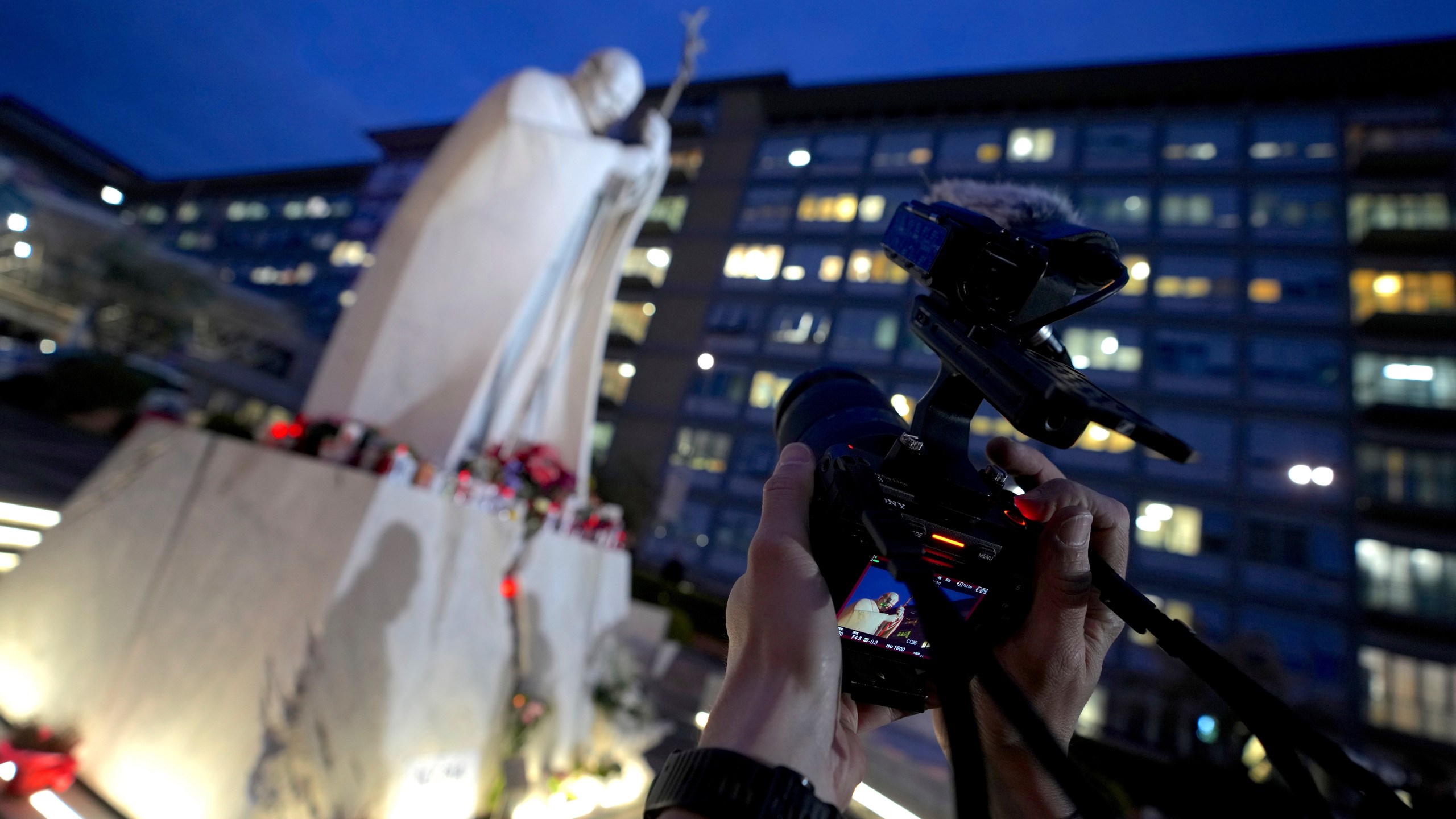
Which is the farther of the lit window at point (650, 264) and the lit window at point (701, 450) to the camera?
the lit window at point (650, 264)

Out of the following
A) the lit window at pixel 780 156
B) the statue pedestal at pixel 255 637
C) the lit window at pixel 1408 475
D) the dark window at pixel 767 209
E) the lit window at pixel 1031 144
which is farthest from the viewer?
the lit window at pixel 780 156

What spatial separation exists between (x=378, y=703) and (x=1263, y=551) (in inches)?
740

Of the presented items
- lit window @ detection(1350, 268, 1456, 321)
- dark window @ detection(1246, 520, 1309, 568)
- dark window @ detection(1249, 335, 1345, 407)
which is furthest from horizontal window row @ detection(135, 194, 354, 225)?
lit window @ detection(1350, 268, 1456, 321)

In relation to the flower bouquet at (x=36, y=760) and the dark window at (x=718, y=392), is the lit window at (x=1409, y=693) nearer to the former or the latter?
the dark window at (x=718, y=392)

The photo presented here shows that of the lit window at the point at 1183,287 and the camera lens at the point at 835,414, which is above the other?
the lit window at the point at 1183,287

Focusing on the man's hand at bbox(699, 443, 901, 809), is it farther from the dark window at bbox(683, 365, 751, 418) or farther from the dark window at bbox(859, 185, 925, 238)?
the dark window at bbox(859, 185, 925, 238)

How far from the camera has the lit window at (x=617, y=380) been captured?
2327 centimetres

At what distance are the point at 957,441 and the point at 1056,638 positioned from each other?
30 cm

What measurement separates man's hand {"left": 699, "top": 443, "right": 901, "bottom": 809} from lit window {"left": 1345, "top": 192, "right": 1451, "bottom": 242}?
2288cm

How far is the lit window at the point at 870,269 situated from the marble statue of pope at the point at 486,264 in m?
14.8

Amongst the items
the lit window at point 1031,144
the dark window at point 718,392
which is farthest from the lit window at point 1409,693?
the dark window at point 718,392

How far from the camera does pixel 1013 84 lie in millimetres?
20562

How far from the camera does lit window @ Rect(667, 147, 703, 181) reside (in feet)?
82.3

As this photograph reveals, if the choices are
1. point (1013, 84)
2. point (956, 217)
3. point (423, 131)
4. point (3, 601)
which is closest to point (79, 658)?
point (3, 601)
